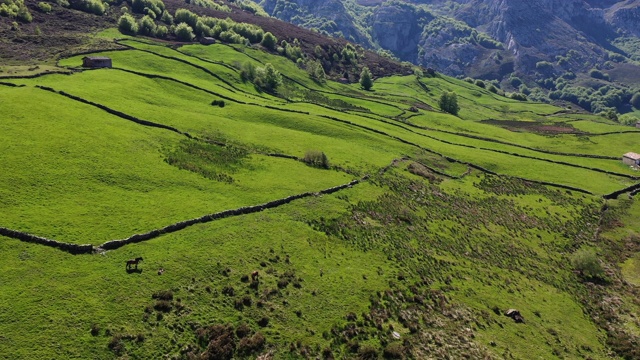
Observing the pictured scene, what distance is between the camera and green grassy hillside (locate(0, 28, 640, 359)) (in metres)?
34.4

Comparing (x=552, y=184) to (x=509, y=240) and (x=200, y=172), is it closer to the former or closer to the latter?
(x=509, y=240)

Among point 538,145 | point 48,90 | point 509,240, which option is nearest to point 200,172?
point 48,90

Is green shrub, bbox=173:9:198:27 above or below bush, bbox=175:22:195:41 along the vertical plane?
above

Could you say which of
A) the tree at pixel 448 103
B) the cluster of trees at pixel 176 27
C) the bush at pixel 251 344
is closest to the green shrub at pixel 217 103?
the bush at pixel 251 344

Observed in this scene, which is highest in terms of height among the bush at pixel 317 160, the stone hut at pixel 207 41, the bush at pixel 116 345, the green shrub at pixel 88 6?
the green shrub at pixel 88 6

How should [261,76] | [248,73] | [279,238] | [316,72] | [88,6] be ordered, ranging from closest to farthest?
1. [279,238]
2. [248,73]
3. [261,76]
4. [88,6]
5. [316,72]

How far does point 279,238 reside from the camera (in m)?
48.0

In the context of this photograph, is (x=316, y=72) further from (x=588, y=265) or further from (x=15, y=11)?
(x=588, y=265)

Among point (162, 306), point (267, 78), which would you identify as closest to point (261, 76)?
point (267, 78)

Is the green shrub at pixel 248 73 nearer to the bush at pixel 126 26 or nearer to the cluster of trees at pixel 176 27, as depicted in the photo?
the cluster of trees at pixel 176 27

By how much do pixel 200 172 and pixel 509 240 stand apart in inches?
1883

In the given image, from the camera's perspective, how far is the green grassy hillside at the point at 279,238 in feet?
113

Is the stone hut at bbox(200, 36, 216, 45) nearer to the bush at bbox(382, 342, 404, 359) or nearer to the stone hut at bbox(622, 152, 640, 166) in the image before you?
the stone hut at bbox(622, 152, 640, 166)

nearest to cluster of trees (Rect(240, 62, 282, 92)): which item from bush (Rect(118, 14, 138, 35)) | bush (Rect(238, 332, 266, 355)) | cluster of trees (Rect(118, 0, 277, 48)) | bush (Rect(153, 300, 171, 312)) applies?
cluster of trees (Rect(118, 0, 277, 48))
